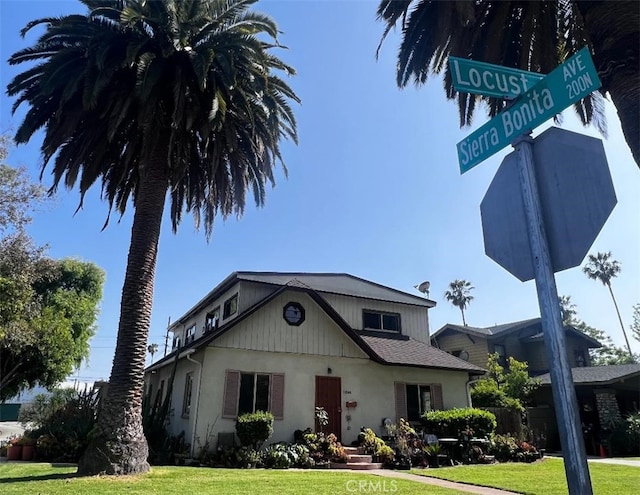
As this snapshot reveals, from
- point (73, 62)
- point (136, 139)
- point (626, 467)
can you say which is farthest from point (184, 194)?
point (626, 467)

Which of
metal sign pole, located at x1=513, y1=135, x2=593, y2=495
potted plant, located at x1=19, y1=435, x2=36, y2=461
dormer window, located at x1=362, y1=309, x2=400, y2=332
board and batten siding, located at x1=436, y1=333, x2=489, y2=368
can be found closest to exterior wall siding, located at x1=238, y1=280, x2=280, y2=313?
dormer window, located at x1=362, y1=309, x2=400, y2=332

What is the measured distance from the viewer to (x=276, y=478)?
10.7 m

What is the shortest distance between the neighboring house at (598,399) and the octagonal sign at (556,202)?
21.9 m

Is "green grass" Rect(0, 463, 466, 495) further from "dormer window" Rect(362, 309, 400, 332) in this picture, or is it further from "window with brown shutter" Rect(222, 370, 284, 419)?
"dormer window" Rect(362, 309, 400, 332)

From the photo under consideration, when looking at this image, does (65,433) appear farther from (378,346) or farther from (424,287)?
(424,287)

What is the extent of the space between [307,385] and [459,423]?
5.82 metres

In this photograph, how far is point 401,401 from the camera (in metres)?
18.5

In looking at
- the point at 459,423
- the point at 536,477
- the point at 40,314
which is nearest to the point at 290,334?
the point at 459,423

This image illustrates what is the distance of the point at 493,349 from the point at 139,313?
2487 centimetres

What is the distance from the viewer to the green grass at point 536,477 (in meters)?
9.38

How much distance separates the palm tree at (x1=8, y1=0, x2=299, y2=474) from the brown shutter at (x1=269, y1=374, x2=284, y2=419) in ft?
18.3

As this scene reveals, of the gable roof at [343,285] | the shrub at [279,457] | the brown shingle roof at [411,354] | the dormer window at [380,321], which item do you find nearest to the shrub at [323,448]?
the shrub at [279,457]

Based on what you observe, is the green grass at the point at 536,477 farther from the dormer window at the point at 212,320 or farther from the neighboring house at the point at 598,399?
the dormer window at the point at 212,320

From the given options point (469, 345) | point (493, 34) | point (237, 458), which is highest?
point (493, 34)
